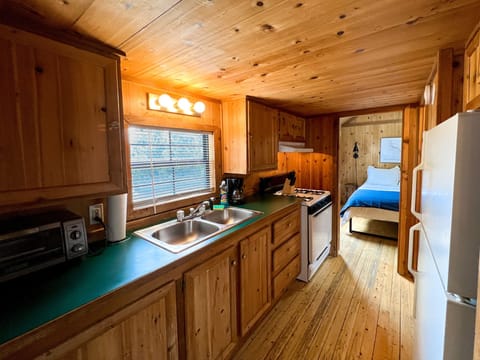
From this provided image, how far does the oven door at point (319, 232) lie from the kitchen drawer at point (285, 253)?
0.60 feet

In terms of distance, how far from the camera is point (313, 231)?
2.68 meters

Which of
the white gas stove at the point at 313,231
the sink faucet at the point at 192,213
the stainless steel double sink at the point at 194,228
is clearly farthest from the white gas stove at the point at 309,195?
the sink faucet at the point at 192,213

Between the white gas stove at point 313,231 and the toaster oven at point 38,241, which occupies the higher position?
the toaster oven at point 38,241

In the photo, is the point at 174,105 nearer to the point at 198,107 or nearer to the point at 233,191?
the point at 198,107

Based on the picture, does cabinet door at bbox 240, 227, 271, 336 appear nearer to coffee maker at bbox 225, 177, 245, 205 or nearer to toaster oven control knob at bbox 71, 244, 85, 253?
coffee maker at bbox 225, 177, 245, 205

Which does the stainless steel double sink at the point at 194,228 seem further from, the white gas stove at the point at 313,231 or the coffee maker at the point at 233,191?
the white gas stove at the point at 313,231

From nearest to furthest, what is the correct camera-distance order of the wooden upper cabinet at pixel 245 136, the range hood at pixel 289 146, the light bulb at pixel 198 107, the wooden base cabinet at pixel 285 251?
1. the light bulb at pixel 198 107
2. the wooden base cabinet at pixel 285 251
3. the wooden upper cabinet at pixel 245 136
4. the range hood at pixel 289 146

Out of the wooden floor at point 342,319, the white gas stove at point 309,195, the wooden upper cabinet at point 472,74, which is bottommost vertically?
the wooden floor at point 342,319

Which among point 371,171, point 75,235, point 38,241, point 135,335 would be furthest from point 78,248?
point 371,171

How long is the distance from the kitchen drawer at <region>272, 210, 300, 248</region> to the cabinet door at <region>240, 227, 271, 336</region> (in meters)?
0.13

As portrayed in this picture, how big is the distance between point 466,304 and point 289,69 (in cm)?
150

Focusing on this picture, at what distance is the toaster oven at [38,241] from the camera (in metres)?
0.93

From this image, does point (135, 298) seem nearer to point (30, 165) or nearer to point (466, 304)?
point (30, 165)

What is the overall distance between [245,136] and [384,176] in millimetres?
4586
